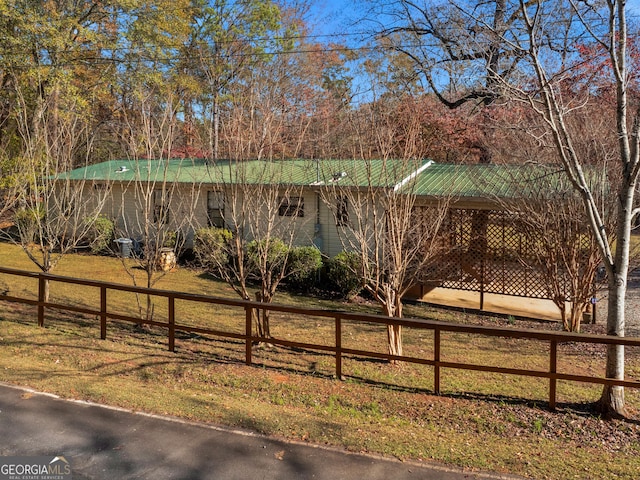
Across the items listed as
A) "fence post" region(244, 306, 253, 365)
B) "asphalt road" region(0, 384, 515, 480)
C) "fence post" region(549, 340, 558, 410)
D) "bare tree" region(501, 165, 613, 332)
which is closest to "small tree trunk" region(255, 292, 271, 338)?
"fence post" region(244, 306, 253, 365)

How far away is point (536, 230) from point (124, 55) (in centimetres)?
1662

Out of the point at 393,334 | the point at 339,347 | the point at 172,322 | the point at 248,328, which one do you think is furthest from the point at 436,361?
the point at 172,322

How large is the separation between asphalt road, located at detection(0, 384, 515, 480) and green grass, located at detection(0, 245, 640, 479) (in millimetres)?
210

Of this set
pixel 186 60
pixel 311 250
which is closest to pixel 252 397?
pixel 311 250

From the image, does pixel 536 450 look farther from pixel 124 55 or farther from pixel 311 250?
pixel 124 55

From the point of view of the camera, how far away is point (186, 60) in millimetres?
24766

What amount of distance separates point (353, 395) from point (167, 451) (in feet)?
7.55

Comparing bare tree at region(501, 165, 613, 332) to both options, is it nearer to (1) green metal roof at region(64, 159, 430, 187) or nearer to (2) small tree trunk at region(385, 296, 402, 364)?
(1) green metal roof at region(64, 159, 430, 187)

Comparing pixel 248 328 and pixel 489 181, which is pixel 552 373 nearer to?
pixel 248 328

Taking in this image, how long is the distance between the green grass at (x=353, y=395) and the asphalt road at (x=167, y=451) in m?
0.21

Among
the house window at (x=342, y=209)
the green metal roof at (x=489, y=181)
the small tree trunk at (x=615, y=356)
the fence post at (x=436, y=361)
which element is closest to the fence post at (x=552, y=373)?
the small tree trunk at (x=615, y=356)

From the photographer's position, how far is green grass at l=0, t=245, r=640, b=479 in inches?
173

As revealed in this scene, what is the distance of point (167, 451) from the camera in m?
4.18

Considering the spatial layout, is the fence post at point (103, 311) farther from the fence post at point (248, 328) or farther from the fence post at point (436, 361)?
the fence post at point (436, 361)
